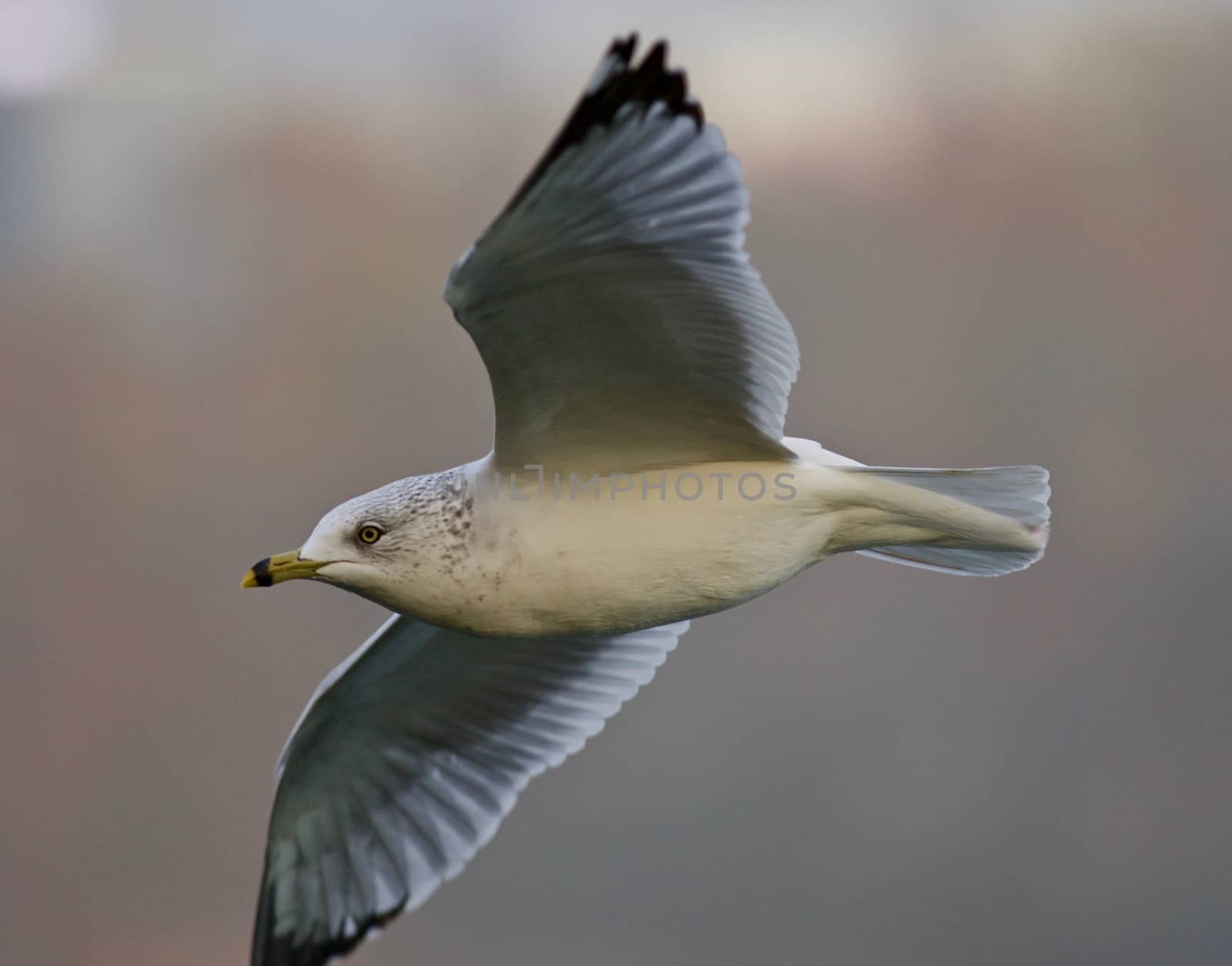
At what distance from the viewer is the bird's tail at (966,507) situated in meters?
2.31

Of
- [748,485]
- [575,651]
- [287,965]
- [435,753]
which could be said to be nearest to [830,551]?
[748,485]

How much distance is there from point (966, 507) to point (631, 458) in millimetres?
494

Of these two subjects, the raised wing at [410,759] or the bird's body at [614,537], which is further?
the raised wing at [410,759]

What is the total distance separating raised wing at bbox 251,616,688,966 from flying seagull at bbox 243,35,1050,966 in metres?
0.18

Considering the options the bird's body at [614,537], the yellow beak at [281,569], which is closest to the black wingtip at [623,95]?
the bird's body at [614,537]

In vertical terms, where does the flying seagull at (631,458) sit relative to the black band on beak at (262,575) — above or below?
above

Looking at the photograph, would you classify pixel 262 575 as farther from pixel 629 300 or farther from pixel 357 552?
pixel 629 300

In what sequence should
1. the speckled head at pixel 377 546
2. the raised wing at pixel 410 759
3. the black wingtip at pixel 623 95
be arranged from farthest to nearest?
1. the raised wing at pixel 410 759
2. the speckled head at pixel 377 546
3. the black wingtip at pixel 623 95

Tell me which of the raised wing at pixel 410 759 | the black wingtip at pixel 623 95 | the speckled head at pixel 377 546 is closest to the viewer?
the black wingtip at pixel 623 95

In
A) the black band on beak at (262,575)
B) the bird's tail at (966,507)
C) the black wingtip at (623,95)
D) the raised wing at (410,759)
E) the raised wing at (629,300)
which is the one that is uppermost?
the black wingtip at (623,95)

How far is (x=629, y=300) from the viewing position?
6.90 ft

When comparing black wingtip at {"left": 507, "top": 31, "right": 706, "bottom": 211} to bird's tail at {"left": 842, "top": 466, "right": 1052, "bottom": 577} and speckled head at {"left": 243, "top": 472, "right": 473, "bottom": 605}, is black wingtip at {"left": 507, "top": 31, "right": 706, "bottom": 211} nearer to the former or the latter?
speckled head at {"left": 243, "top": 472, "right": 473, "bottom": 605}

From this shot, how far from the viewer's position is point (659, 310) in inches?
83.7

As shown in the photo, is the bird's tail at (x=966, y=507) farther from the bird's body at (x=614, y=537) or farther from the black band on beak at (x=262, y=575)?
the black band on beak at (x=262, y=575)
